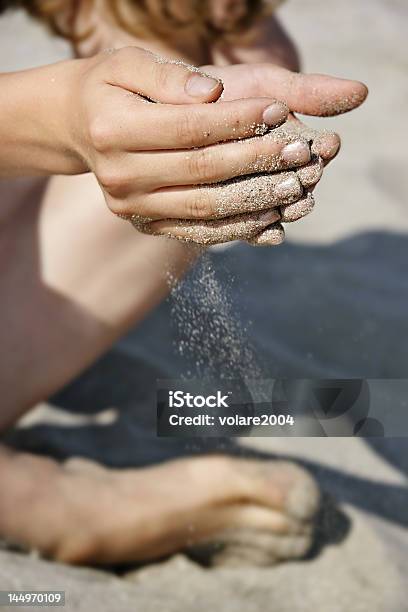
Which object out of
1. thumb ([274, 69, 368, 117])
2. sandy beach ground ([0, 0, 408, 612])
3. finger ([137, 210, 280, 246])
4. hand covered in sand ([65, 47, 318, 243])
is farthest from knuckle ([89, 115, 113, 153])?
sandy beach ground ([0, 0, 408, 612])

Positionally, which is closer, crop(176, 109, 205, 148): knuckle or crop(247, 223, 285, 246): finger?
crop(176, 109, 205, 148): knuckle

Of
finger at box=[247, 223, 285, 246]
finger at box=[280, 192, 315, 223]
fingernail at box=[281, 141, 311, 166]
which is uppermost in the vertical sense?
fingernail at box=[281, 141, 311, 166]

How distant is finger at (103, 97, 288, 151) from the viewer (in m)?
0.68

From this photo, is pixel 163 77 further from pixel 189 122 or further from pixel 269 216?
pixel 269 216

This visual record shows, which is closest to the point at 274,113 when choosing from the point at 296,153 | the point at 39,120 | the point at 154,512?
the point at 296,153

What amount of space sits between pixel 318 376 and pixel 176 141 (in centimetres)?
94

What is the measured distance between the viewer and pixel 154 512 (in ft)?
3.96

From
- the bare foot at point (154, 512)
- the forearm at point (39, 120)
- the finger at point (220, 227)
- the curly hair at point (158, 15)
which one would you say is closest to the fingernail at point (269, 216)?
the finger at point (220, 227)

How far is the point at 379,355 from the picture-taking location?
1.65 meters

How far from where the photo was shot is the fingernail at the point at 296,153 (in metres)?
0.71

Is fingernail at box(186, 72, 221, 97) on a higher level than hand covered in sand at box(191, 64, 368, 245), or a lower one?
higher

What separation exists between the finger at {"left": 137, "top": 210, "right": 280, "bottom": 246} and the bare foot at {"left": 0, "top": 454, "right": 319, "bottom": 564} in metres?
0.54

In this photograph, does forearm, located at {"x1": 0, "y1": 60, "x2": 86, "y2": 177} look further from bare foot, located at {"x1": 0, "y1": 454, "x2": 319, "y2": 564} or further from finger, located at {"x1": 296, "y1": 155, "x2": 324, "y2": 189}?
bare foot, located at {"x1": 0, "y1": 454, "x2": 319, "y2": 564}

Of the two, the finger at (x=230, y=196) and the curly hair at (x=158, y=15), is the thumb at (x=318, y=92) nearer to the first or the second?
the finger at (x=230, y=196)
